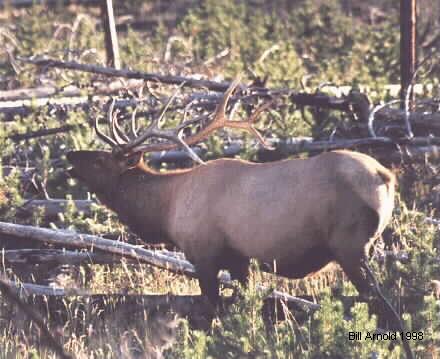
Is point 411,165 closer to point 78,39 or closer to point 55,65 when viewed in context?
point 55,65

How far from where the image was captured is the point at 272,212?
6.07 metres

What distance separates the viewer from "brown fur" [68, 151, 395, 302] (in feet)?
18.9

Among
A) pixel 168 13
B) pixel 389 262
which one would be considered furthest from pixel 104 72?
pixel 168 13

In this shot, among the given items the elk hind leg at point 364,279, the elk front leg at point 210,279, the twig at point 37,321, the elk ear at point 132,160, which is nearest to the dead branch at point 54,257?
the elk ear at point 132,160

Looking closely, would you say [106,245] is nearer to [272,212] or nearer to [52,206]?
[52,206]

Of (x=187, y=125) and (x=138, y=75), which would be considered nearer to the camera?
(x=187, y=125)

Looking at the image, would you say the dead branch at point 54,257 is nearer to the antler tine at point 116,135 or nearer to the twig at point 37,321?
the antler tine at point 116,135

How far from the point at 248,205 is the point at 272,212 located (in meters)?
0.19

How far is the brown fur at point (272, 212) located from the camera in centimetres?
577

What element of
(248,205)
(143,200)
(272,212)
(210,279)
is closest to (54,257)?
(143,200)

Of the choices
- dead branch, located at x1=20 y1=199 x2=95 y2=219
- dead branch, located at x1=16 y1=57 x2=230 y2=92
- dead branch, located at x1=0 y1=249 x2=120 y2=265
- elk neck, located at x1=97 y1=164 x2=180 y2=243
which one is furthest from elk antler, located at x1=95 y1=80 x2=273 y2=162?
dead branch, located at x1=16 y1=57 x2=230 y2=92

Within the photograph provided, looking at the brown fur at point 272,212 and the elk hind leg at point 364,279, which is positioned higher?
the brown fur at point 272,212

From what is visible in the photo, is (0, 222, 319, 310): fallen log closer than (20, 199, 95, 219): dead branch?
Yes

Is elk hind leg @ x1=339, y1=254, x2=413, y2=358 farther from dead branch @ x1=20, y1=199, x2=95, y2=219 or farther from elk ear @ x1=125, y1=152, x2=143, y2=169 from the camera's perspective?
dead branch @ x1=20, y1=199, x2=95, y2=219
